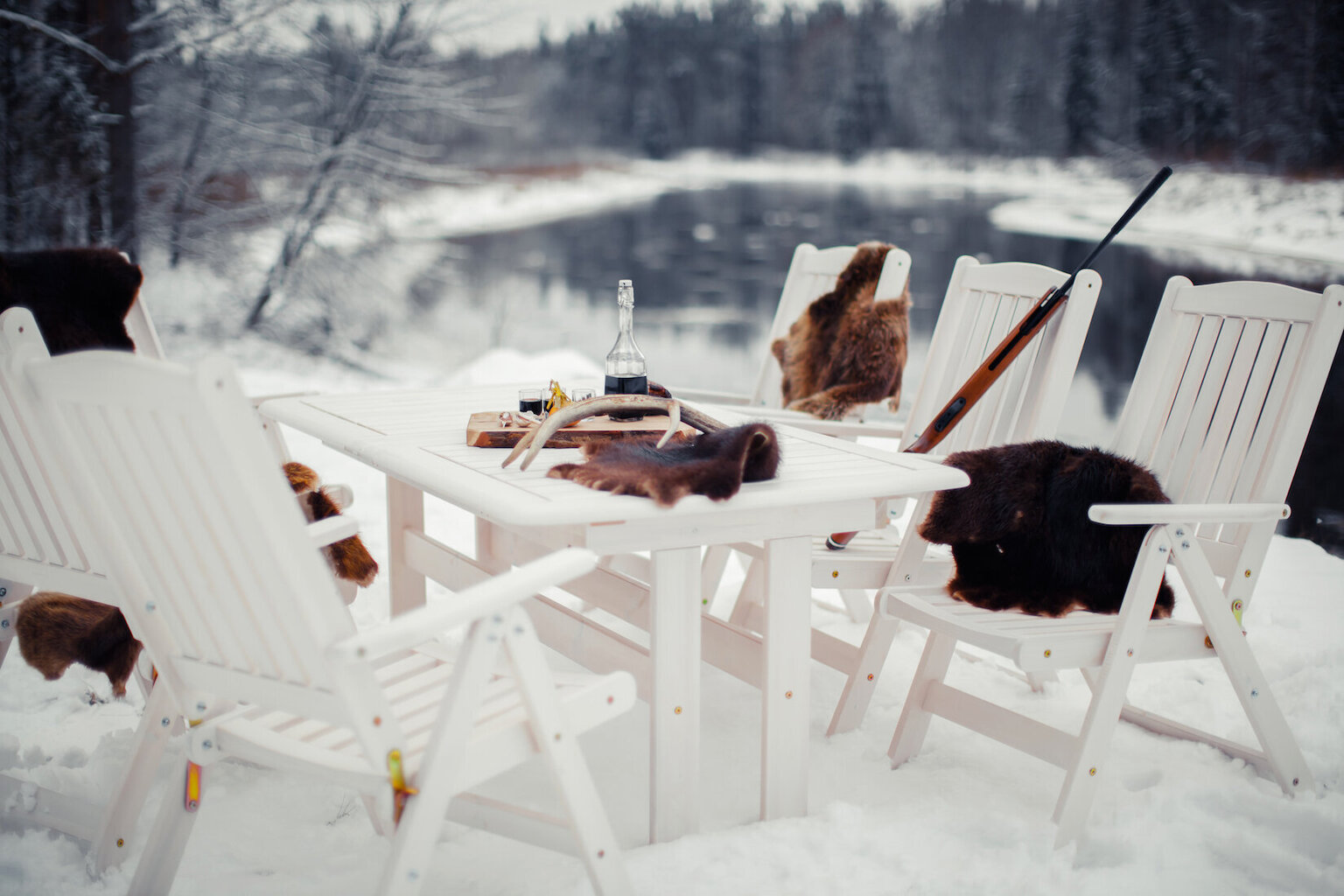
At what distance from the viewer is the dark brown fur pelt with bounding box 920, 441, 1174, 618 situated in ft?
5.94

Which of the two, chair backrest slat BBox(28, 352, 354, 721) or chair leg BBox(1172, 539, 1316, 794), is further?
chair leg BBox(1172, 539, 1316, 794)

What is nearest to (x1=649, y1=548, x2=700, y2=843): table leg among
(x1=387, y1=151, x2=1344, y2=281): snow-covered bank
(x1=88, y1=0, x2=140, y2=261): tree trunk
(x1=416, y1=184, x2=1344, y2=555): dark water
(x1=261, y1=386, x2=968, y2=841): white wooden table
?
(x1=261, y1=386, x2=968, y2=841): white wooden table

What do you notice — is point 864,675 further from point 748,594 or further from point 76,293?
point 76,293

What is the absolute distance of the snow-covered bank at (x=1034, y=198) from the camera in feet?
29.1

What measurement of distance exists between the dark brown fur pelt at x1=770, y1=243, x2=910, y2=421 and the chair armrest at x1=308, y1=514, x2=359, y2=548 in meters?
1.36

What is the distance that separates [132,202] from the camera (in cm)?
700

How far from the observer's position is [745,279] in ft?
44.7

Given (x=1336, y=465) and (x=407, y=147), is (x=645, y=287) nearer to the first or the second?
(x=407, y=147)

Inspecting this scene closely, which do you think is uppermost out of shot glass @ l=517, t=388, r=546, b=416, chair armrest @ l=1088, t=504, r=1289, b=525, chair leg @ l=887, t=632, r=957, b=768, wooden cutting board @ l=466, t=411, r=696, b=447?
chair armrest @ l=1088, t=504, r=1289, b=525

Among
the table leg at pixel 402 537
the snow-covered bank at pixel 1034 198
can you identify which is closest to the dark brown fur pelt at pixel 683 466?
the table leg at pixel 402 537

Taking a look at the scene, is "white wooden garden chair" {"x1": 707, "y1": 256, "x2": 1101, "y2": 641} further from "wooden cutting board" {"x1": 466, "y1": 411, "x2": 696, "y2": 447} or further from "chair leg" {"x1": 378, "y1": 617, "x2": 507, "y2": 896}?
"chair leg" {"x1": 378, "y1": 617, "x2": 507, "y2": 896}

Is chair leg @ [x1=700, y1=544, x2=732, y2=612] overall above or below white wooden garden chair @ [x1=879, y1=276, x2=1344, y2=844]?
below

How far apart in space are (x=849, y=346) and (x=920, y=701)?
1.14 m

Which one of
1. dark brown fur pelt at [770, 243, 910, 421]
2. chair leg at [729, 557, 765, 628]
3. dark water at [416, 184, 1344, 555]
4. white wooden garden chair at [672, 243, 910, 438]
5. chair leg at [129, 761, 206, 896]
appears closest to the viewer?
chair leg at [129, 761, 206, 896]
